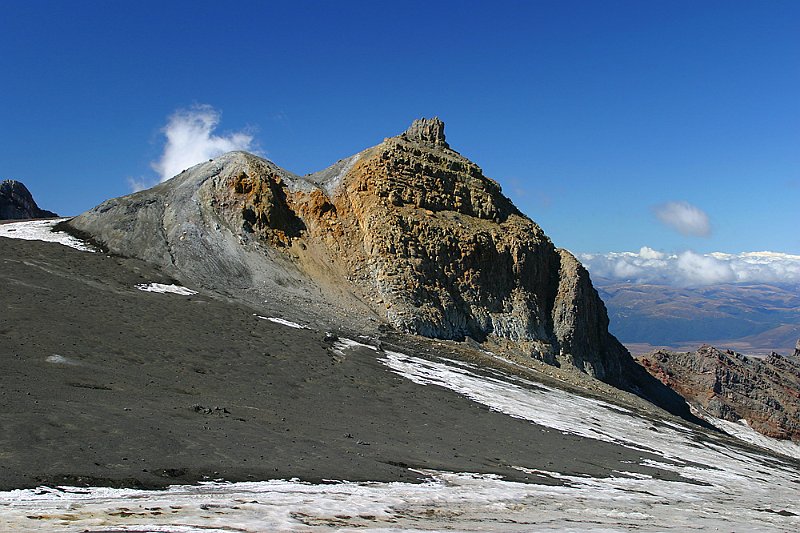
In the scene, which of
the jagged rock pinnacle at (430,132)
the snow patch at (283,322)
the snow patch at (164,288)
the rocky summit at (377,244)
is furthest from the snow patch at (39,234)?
the jagged rock pinnacle at (430,132)

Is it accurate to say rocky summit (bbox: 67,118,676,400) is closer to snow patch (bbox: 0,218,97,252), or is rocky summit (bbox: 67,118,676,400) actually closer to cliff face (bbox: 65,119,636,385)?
cliff face (bbox: 65,119,636,385)

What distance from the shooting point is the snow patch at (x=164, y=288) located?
38125mm

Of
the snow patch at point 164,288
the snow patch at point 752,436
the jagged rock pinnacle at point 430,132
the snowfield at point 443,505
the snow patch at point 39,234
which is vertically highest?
the jagged rock pinnacle at point 430,132

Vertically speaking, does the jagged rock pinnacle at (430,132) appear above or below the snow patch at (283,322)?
above

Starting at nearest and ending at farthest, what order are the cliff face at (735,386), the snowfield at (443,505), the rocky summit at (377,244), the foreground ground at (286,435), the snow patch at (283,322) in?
Answer: the snowfield at (443,505)
the foreground ground at (286,435)
the snow patch at (283,322)
the rocky summit at (377,244)
the cliff face at (735,386)

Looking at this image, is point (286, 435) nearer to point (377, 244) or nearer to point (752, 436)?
point (377, 244)

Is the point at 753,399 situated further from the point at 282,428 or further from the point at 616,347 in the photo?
the point at 282,428

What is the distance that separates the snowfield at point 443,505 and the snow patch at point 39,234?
3609 cm

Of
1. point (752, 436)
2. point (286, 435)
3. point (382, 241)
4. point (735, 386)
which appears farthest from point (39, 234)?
point (735, 386)

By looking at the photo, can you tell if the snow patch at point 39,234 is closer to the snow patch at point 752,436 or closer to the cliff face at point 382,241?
the cliff face at point 382,241

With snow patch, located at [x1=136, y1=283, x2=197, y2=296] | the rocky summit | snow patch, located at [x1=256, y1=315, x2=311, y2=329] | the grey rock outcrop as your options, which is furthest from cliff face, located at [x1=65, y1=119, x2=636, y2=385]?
the grey rock outcrop

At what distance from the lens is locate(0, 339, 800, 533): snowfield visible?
33.6 feet

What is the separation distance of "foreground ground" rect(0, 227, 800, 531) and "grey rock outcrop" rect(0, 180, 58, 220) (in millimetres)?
50980

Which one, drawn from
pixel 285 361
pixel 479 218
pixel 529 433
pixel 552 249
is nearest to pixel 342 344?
pixel 285 361
